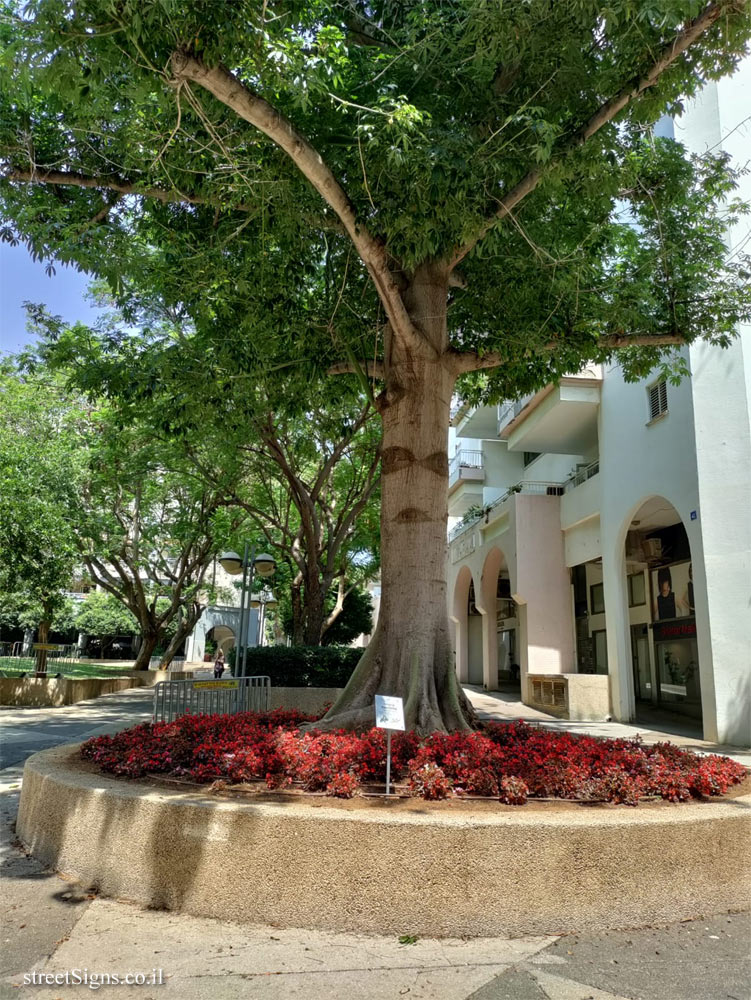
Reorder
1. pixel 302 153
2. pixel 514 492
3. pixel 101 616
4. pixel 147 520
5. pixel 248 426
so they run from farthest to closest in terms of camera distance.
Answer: pixel 101 616, pixel 147 520, pixel 514 492, pixel 248 426, pixel 302 153

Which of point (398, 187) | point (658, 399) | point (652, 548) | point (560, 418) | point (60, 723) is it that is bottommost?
point (60, 723)

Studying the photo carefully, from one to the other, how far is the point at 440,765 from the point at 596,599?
16.2 metres

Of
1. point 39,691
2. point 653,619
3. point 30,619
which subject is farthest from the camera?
point 30,619

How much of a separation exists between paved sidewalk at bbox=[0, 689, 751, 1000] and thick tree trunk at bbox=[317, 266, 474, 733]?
2.59m

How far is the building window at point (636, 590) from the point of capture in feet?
66.6

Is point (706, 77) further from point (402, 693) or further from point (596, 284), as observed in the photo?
point (402, 693)

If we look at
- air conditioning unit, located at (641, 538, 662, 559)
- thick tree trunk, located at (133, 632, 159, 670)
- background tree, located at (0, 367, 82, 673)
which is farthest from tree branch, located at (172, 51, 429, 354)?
thick tree trunk, located at (133, 632, 159, 670)

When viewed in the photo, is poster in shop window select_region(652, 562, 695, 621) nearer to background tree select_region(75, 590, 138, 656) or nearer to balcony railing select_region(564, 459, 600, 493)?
balcony railing select_region(564, 459, 600, 493)

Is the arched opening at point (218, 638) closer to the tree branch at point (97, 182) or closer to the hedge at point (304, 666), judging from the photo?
the hedge at point (304, 666)

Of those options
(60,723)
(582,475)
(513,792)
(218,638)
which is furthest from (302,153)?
(218,638)

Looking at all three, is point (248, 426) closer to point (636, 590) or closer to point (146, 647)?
point (636, 590)

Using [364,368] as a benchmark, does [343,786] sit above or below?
below

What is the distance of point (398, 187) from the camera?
6656mm

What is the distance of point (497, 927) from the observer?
4.32 m
